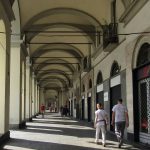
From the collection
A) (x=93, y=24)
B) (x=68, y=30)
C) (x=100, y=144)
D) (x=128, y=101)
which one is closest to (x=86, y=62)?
(x=68, y=30)

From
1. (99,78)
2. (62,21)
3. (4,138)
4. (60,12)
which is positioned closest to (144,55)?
(4,138)

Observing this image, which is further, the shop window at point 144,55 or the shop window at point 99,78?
the shop window at point 99,78

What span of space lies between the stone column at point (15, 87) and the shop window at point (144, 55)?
30.0ft

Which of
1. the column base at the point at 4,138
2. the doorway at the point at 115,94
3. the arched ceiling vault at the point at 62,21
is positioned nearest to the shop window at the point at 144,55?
the doorway at the point at 115,94

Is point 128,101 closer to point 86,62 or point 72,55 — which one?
point 86,62

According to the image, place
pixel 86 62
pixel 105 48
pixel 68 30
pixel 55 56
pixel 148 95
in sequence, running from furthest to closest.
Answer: pixel 55 56 < pixel 86 62 < pixel 68 30 < pixel 105 48 < pixel 148 95

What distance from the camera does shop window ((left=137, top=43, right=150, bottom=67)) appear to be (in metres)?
13.9

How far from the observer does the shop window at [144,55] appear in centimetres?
1393

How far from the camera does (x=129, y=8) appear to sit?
14727mm

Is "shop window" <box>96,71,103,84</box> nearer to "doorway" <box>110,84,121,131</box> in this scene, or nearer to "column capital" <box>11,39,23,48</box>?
"doorway" <box>110,84,121,131</box>

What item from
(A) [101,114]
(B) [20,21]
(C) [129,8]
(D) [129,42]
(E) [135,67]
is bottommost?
(A) [101,114]

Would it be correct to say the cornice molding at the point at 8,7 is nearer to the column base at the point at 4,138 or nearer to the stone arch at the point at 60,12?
the column base at the point at 4,138

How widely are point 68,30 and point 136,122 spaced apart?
14242mm

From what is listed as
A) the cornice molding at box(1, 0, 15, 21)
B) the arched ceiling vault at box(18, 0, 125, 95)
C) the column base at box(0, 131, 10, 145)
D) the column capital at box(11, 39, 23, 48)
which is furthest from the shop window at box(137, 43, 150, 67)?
the column capital at box(11, 39, 23, 48)
